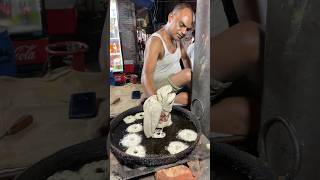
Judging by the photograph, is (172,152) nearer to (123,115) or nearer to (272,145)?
(123,115)

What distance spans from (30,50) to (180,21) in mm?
258

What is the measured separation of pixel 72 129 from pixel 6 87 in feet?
0.43

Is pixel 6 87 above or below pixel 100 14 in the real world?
below

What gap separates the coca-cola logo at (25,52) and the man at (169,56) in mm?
188

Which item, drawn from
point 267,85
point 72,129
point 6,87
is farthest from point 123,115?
point 267,85

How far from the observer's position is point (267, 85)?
77cm

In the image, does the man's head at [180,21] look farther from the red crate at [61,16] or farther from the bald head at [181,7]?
the red crate at [61,16]

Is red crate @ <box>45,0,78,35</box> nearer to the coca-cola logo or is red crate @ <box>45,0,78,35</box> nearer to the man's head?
the coca-cola logo

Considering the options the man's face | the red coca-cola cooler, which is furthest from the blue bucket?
the man's face

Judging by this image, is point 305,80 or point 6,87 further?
point 305,80

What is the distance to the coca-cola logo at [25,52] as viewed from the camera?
0.63 m

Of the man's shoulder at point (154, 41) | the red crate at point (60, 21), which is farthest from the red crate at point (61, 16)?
the man's shoulder at point (154, 41)

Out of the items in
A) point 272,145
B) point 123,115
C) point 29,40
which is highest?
point 29,40

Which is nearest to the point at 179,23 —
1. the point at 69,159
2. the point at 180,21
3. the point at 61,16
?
the point at 180,21
